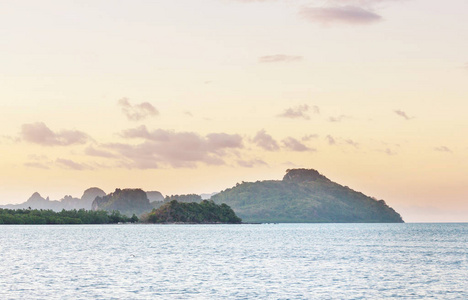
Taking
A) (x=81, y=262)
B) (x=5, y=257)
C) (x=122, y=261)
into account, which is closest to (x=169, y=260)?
(x=122, y=261)

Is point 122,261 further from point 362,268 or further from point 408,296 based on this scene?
point 408,296

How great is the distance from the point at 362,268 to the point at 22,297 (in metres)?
56.9

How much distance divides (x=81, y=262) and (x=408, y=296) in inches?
2422

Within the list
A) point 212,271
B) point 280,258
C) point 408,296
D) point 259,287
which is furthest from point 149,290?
point 280,258

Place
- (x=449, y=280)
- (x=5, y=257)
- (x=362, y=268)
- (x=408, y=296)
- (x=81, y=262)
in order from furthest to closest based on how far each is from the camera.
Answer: (x=5, y=257), (x=81, y=262), (x=362, y=268), (x=449, y=280), (x=408, y=296)

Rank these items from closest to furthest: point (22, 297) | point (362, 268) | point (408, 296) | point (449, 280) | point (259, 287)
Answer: point (22, 297) → point (408, 296) → point (259, 287) → point (449, 280) → point (362, 268)

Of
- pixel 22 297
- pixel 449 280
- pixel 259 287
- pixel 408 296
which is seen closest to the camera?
pixel 22 297

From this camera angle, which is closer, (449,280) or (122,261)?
(449,280)

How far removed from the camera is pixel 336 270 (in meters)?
101

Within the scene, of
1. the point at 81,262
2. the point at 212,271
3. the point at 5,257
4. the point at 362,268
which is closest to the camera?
the point at 212,271

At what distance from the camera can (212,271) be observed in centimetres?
→ 9756

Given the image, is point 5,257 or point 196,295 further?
point 5,257

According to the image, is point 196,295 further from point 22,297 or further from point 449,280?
point 449,280

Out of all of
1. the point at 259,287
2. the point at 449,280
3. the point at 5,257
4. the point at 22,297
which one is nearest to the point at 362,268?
the point at 449,280
